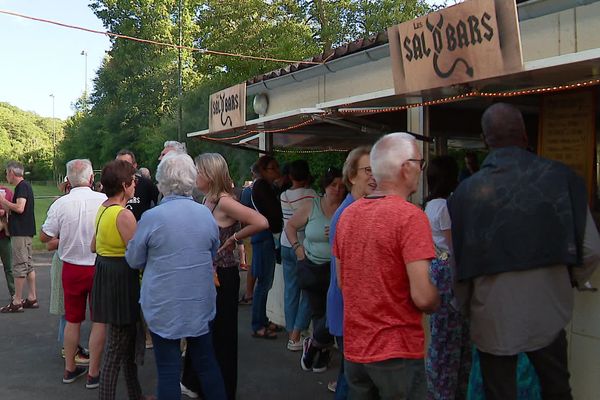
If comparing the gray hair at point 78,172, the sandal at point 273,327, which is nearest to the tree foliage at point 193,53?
the sandal at point 273,327

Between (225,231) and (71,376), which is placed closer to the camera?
(225,231)

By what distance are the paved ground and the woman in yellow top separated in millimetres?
644

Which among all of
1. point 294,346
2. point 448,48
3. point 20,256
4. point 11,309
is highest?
point 448,48

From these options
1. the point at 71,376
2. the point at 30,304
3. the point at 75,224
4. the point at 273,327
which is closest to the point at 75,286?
the point at 75,224

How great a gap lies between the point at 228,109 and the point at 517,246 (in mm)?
3520

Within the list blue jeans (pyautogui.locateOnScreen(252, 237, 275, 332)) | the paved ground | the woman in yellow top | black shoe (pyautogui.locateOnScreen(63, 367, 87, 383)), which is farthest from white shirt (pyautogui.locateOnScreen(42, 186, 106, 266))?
blue jeans (pyautogui.locateOnScreen(252, 237, 275, 332))

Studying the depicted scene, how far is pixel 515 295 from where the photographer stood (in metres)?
2.34

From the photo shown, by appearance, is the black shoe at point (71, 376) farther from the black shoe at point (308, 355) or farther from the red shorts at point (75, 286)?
the black shoe at point (308, 355)

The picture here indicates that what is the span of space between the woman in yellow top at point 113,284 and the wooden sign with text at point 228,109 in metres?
1.50

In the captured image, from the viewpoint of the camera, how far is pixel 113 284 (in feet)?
12.4

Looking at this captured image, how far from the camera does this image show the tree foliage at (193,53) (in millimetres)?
21969

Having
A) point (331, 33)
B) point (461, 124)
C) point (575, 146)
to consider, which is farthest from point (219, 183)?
point (331, 33)

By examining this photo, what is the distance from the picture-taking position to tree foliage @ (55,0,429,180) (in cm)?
2197

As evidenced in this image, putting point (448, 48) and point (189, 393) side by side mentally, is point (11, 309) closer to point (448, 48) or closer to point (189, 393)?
point (189, 393)
